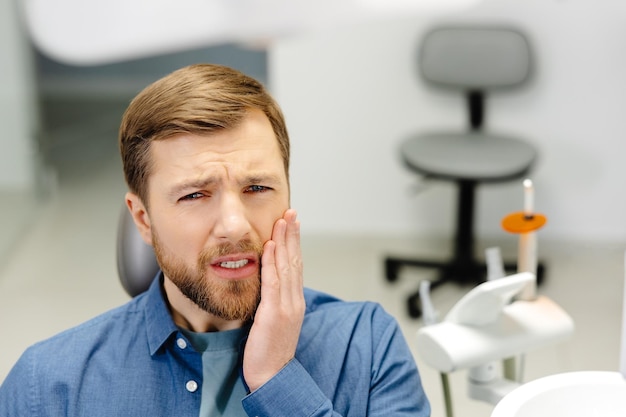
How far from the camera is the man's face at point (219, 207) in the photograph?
100 cm

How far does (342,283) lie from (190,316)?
2.01 m

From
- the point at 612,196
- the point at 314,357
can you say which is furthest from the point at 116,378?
the point at 612,196

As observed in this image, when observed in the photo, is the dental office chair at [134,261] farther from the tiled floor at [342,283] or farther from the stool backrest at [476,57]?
the stool backrest at [476,57]

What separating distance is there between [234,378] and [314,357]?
0.11 meters

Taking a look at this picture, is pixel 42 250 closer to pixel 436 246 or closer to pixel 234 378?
pixel 436 246

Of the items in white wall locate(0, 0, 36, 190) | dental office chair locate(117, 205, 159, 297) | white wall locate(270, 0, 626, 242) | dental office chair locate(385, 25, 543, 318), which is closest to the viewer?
dental office chair locate(117, 205, 159, 297)

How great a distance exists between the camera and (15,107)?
376 cm

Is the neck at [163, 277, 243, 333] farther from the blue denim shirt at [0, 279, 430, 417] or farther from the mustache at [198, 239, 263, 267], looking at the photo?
the mustache at [198, 239, 263, 267]

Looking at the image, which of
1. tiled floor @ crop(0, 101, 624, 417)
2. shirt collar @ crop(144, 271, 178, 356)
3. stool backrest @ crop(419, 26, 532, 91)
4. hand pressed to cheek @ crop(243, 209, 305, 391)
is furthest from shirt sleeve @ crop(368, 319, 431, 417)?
stool backrest @ crop(419, 26, 532, 91)

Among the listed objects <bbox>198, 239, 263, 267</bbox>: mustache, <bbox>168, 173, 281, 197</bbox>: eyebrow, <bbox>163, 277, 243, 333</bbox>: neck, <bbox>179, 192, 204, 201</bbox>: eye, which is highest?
<bbox>168, 173, 281, 197</bbox>: eyebrow

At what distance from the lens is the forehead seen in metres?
1.00

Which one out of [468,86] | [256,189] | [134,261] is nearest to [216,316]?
[256,189]

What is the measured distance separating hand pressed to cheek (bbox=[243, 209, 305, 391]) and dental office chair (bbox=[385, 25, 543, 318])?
6.56 ft

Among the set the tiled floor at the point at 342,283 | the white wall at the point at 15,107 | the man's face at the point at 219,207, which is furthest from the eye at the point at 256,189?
the white wall at the point at 15,107
